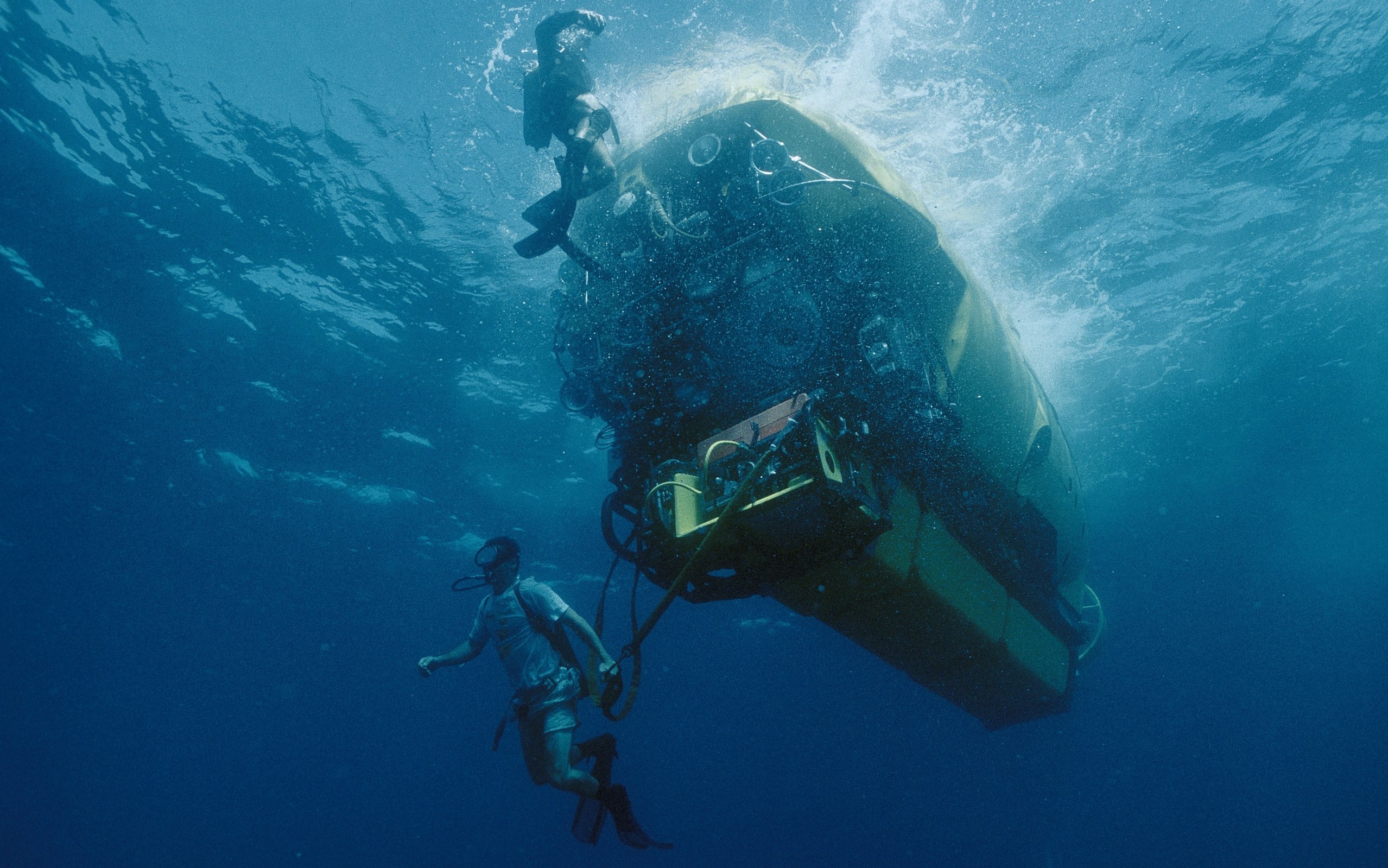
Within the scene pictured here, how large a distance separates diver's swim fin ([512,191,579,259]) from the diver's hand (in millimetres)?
1275

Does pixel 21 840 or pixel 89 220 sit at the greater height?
pixel 89 220

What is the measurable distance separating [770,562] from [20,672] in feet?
163

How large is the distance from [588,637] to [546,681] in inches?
45.1

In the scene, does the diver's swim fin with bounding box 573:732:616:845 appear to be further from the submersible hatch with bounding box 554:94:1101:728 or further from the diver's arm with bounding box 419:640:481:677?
the submersible hatch with bounding box 554:94:1101:728

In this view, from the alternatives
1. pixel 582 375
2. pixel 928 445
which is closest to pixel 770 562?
pixel 928 445

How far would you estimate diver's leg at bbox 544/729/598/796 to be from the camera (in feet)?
15.4

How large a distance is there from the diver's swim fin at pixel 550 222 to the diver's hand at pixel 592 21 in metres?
1.27

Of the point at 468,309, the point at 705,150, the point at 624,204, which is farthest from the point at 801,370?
the point at 468,309

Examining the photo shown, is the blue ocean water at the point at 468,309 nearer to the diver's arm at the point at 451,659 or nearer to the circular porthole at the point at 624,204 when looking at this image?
the circular porthole at the point at 624,204

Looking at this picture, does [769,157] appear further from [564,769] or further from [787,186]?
[564,769]

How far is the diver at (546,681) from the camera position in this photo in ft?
15.5

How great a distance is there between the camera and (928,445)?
4734 millimetres

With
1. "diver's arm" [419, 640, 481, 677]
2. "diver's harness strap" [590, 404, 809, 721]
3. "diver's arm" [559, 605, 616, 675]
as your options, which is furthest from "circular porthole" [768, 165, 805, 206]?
"diver's arm" [419, 640, 481, 677]

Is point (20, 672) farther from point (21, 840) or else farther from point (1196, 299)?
point (1196, 299)
